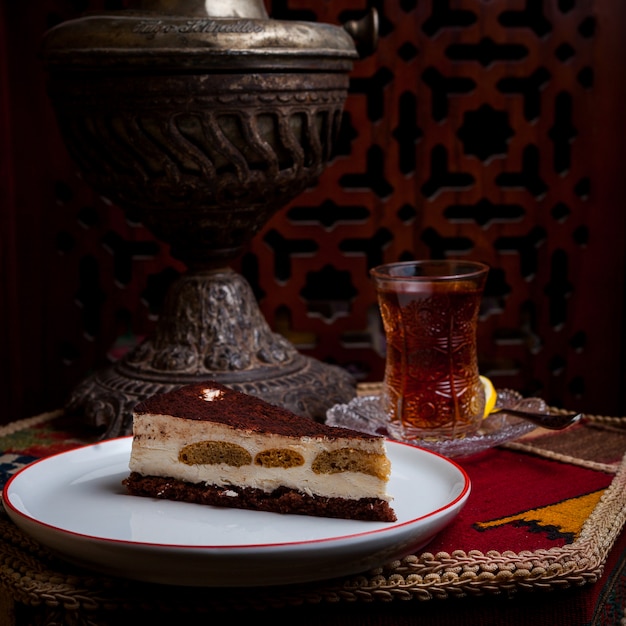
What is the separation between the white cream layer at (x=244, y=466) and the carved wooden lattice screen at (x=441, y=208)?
41.0 inches

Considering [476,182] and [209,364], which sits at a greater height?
[476,182]

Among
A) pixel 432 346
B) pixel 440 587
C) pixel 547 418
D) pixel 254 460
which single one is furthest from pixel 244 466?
pixel 547 418

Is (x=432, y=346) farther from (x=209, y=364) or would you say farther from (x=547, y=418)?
(x=209, y=364)

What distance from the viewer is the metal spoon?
4.52ft

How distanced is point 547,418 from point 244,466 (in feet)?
1.58

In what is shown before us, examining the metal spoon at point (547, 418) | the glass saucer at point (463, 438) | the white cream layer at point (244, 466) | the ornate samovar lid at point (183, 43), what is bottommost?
the glass saucer at point (463, 438)

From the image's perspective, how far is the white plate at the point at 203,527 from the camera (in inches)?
38.0

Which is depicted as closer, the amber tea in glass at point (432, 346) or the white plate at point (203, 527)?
the white plate at point (203, 527)

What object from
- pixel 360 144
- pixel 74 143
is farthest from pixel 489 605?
pixel 360 144

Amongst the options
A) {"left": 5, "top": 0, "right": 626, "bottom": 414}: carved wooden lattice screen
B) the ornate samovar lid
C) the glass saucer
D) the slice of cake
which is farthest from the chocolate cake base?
{"left": 5, "top": 0, "right": 626, "bottom": 414}: carved wooden lattice screen

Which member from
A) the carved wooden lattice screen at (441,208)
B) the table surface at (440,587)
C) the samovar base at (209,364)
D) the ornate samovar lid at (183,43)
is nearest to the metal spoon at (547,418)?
the table surface at (440,587)

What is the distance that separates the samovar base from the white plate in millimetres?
322

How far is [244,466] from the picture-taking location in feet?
3.84

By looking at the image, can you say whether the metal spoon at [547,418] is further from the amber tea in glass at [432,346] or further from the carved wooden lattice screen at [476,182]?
the carved wooden lattice screen at [476,182]
